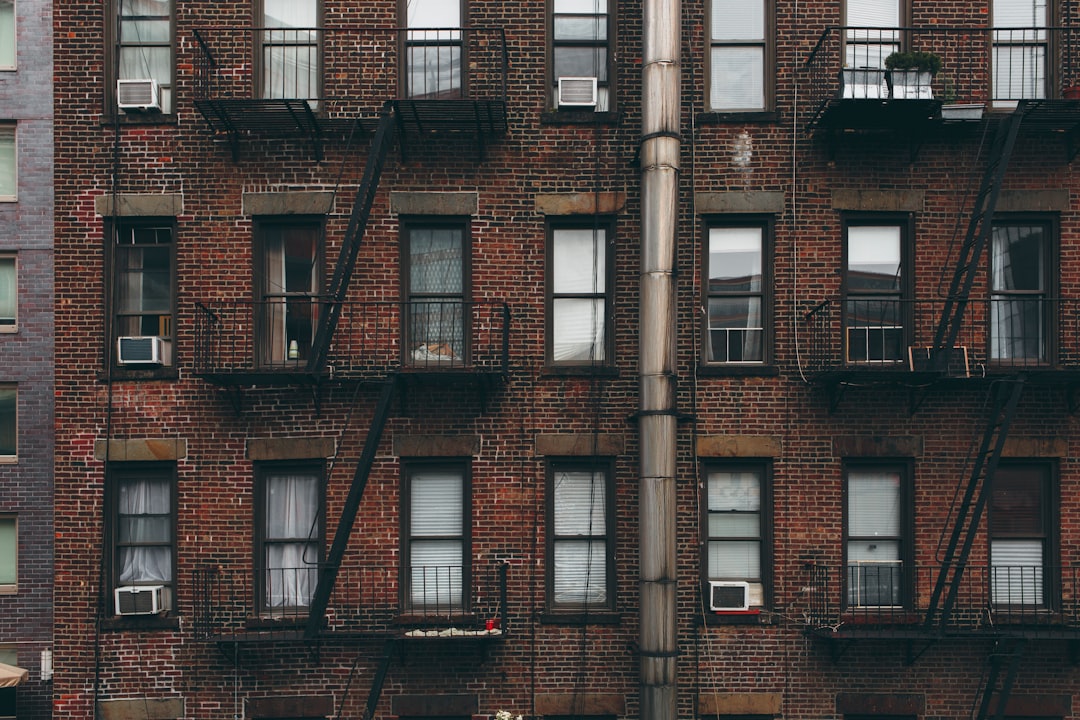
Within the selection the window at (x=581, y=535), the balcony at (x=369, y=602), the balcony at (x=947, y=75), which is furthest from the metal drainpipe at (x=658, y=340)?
the balcony at (x=947, y=75)

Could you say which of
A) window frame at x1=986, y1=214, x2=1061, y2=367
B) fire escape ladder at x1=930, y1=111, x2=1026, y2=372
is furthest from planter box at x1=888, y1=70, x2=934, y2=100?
window frame at x1=986, y1=214, x2=1061, y2=367

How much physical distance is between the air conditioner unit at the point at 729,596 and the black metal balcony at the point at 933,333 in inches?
111

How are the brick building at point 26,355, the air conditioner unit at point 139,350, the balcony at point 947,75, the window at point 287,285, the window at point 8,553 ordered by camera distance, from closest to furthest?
the balcony at point 947,75 < the air conditioner unit at point 139,350 < the window at point 287,285 < the brick building at point 26,355 < the window at point 8,553

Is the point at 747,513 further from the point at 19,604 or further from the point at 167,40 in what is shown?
the point at 19,604

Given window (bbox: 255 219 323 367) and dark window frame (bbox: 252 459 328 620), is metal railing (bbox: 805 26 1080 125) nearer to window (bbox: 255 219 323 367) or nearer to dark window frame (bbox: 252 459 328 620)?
window (bbox: 255 219 323 367)

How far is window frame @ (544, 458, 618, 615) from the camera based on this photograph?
41.4 ft

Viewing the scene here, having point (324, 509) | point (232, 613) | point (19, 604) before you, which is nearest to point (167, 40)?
point (324, 509)

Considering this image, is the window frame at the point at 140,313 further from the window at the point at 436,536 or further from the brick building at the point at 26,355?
the brick building at the point at 26,355

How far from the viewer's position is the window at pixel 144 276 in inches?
508

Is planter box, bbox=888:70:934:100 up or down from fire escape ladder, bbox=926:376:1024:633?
up

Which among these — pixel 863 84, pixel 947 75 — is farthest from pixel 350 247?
pixel 947 75

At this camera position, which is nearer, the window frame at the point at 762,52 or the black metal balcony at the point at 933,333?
the black metal balcony at the point at 933,333

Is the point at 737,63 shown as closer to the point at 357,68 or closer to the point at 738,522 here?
the point at 357,68

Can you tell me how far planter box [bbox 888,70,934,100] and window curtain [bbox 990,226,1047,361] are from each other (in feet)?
7.06
